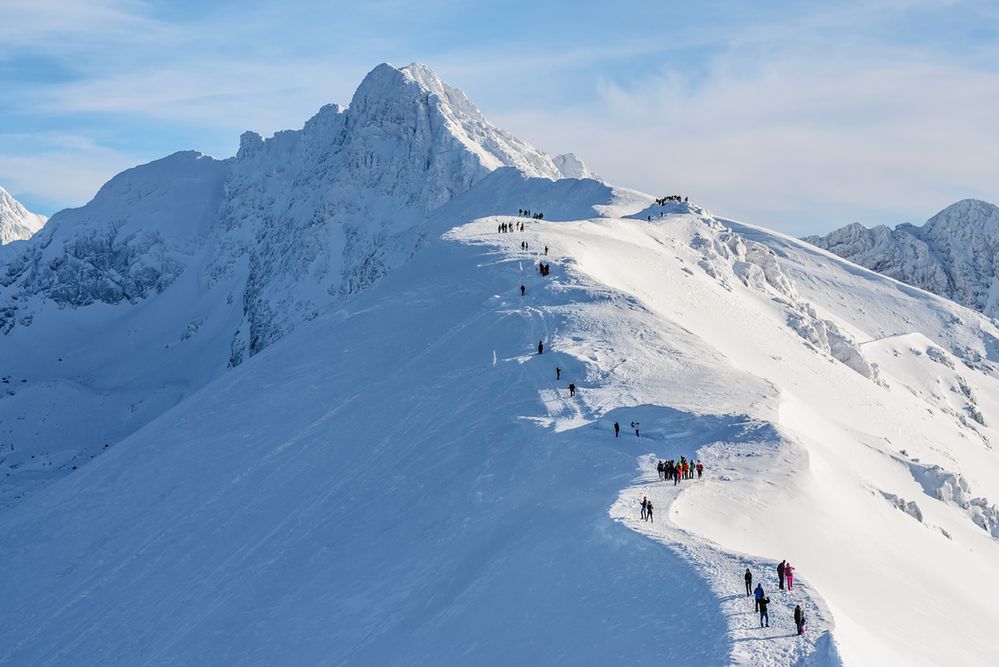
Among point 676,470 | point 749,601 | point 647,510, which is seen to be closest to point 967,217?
point 676,470

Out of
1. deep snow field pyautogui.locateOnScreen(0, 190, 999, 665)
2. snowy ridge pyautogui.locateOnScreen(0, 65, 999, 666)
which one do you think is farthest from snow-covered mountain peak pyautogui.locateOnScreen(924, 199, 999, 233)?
deep snow field pyautogui.locateOnScreen(0, 190, 999, 665)

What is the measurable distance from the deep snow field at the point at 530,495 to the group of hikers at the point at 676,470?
609 millimetres

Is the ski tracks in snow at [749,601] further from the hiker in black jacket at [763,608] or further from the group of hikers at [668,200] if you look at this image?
the group of hikers at [668,200]

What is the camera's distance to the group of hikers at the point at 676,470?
40.1 metres

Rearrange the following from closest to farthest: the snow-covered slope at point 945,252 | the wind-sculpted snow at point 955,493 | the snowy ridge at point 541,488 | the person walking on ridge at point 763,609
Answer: the person walking on ridge at point 763,609
the snowy ridge at point 541,488
the wind-sculpted snow at point 955,493
the snow-covered slope at point 945,252

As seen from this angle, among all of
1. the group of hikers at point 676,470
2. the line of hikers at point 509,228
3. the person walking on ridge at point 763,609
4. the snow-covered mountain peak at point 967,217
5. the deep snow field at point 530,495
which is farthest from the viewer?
the snow-covered mountain peak at point 967,217

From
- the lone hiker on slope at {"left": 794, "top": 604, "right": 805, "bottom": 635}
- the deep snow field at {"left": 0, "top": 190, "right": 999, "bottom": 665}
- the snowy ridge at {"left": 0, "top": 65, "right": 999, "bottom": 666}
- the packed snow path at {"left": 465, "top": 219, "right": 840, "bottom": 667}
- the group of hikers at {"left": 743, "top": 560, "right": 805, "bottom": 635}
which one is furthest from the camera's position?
the snowy ridge at {"left": 0, "top": 65, "right": 999, "bottom": 666}

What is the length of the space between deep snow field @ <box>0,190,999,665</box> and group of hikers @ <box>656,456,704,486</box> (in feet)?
2.00

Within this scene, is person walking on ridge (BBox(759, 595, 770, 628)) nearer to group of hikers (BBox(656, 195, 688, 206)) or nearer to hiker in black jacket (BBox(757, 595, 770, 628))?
hiker in black jacket (BBox(757, 595, 770, 628))

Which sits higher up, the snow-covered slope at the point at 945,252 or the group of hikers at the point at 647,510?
the group of hikers at the point at 647,510

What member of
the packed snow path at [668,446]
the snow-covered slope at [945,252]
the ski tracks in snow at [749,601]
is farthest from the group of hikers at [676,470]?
the snow-covered slope at [945,252]

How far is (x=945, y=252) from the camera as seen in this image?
191125 millimetres

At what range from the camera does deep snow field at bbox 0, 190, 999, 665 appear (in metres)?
32.2

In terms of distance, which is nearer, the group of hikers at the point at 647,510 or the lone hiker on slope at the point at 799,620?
the lone hiker on slope at the point at 799,620
